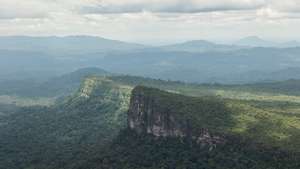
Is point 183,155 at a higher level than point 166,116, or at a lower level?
lower

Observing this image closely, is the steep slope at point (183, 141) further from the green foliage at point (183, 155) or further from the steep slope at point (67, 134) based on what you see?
the steep slope at point (67, 134)

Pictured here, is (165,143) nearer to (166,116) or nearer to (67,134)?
(166,116)

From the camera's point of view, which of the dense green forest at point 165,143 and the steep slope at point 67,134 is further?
the steep slope at point 67,134

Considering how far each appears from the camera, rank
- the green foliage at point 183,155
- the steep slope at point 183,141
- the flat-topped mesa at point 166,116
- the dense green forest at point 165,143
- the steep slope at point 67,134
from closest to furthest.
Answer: the green foliage at point 183,155 → the steep slope at point 183,141 → the dense green forest at point 165,143 → the flat-topped mesa at point 166,116 → the steep slope at point 67,134

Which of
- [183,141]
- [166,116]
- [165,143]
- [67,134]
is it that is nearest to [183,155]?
[183,141]

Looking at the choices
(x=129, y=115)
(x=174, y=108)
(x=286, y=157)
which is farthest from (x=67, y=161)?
(x=286, y=157)

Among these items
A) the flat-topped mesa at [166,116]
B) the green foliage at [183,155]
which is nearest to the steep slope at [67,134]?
the green foliage at [183,155]

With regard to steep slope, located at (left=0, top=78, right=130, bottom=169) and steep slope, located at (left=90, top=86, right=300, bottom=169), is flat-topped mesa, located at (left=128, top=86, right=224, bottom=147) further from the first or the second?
steep slope, located at (left=0, top=78, right=130, bottom=169)

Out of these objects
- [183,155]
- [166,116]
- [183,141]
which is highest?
[166,116]

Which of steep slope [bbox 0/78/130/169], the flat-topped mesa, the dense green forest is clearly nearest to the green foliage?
the dense green forest
